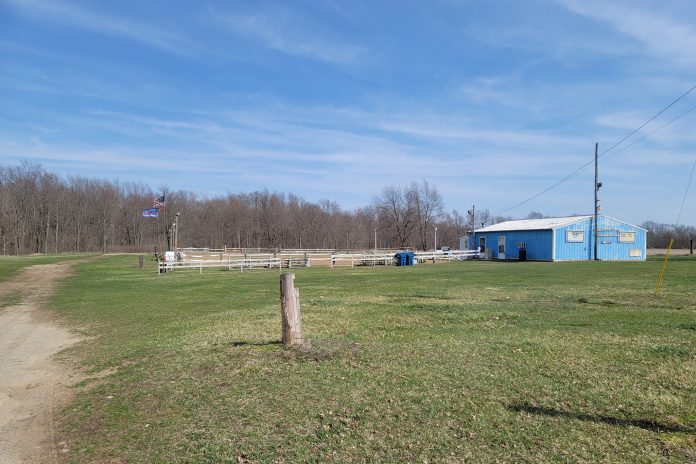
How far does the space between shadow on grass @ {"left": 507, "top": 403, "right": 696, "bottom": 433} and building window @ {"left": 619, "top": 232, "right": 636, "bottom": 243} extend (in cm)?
4497

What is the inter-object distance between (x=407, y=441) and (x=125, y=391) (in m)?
3.72

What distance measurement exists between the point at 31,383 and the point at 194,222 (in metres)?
98.5

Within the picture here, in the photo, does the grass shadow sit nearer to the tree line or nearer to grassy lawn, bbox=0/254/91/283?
grassy lawn, bbox=0/254/91/283

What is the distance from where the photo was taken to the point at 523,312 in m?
11.4

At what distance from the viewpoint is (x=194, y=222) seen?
10150cm

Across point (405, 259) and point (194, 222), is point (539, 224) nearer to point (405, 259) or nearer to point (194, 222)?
point (405, 259)

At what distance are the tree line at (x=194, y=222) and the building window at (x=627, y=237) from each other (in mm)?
32975

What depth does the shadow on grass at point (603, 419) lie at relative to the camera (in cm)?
443

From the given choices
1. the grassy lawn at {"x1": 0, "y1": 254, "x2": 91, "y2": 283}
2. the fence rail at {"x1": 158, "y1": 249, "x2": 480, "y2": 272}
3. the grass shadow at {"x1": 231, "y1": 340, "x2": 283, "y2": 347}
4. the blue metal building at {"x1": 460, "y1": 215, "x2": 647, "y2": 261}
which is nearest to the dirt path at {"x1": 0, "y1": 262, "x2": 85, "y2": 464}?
the grass shadow at {"x1": 231, "y1": 340, "x2": 283, "y2": 347}

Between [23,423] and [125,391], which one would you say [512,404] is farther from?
[23,423]

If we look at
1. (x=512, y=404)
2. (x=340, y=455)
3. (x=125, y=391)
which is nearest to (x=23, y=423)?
(x=125, y=391)

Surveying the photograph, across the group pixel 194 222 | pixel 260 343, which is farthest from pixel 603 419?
pixel 194 222

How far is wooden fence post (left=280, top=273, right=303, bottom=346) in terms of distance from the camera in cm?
748

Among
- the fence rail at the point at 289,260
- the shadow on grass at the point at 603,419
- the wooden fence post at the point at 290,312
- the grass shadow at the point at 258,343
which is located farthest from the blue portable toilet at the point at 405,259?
the shadow on grass at the point at 603,419
